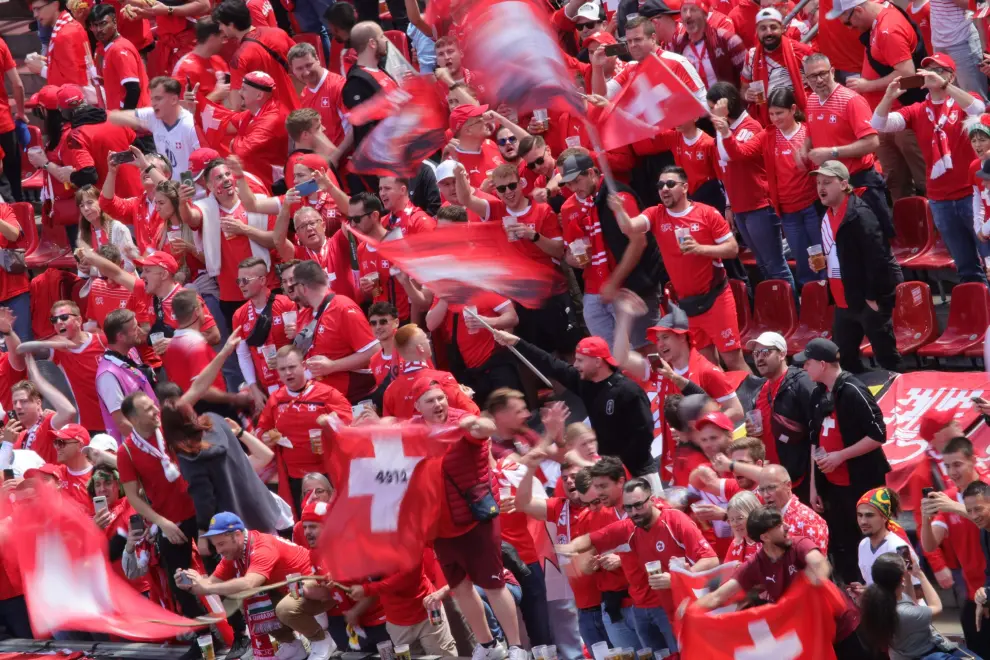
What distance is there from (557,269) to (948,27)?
359cm

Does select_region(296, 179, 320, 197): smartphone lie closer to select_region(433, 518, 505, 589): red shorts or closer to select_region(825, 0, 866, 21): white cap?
select_region(433, 518, 505, 589): red shorts

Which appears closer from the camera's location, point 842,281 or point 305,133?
point 842,281

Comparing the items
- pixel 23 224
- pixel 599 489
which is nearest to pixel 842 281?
pixel 599 489

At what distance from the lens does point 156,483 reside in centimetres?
1084

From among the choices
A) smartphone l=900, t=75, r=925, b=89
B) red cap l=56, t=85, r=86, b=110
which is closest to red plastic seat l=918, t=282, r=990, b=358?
smartphone l=900, t=75, r=925, b=89

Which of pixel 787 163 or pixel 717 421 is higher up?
pixel 787 163

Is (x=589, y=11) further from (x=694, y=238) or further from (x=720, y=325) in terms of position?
(x=720, y=325)

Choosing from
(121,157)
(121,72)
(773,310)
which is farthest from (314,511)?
(121,72)

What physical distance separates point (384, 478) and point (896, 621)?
2.76 m

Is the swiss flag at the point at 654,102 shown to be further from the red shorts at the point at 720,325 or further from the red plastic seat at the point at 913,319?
the red plastic seat at the point at 913,319

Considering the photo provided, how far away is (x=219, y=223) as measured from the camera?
42.0ft

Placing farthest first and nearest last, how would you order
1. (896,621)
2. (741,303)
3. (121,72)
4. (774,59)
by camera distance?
(121,72) → (774,59) → (741,303) → (896,621)

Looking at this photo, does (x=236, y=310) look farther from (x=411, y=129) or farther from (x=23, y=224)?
(x=23, y=224)

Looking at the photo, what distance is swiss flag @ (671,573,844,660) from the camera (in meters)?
8.50
